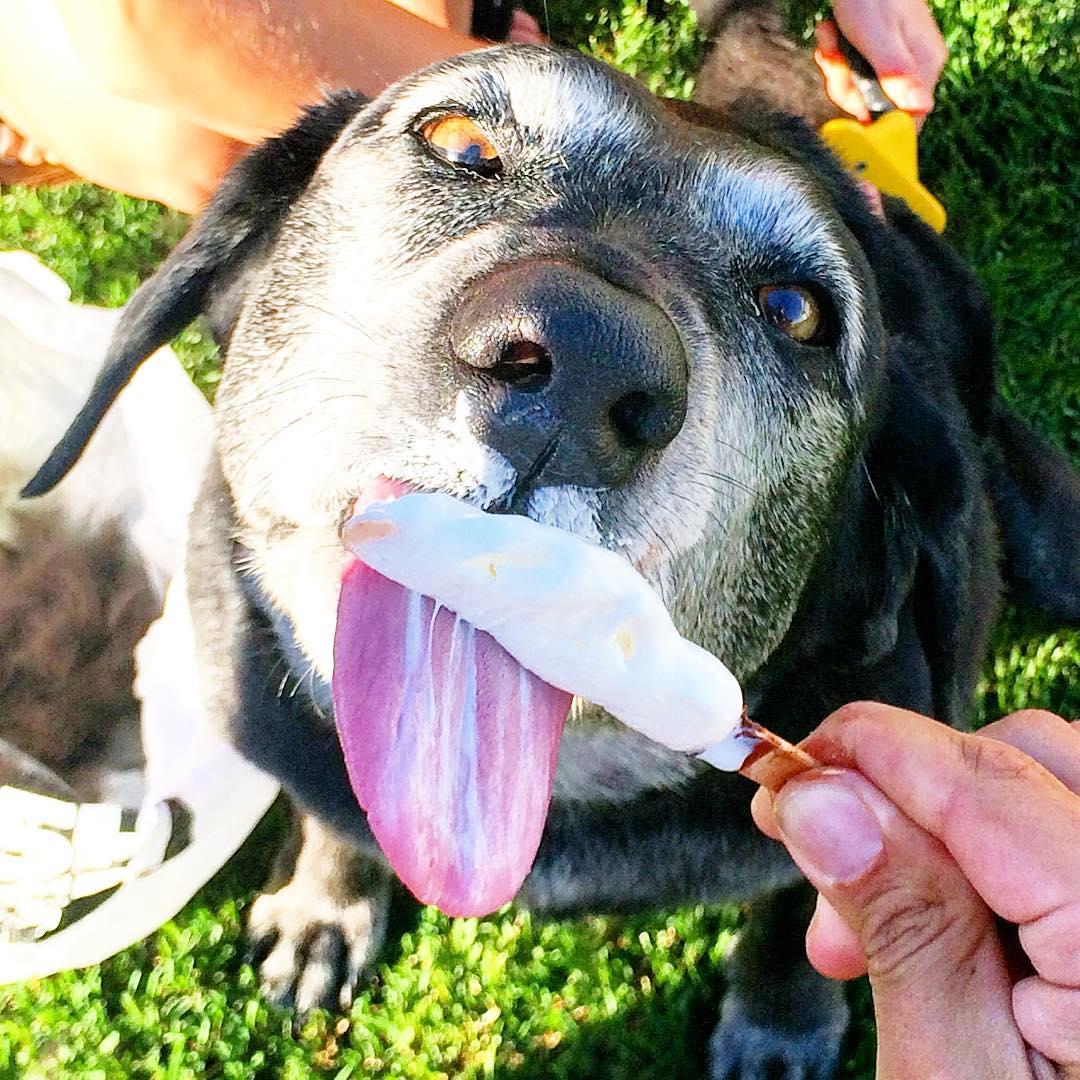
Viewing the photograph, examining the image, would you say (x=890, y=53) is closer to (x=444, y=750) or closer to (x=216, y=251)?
(x=216, y=251)

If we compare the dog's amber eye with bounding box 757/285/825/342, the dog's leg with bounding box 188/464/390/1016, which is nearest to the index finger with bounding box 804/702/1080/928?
the dog's amber eye with bounding box 757/285/825/342

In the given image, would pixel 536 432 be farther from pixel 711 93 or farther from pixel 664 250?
pixel 711 93

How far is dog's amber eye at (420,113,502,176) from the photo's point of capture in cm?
177

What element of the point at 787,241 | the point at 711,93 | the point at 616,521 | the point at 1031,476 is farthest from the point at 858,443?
the point at 711,93

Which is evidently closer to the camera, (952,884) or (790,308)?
(952,884)

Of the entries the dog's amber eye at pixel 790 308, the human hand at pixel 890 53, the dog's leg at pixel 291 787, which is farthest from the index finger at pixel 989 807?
the human hand at pixel 890 53

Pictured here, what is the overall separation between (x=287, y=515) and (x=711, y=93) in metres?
2.45

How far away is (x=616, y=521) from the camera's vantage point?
51.5 inches

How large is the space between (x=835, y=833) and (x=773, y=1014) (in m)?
1.62

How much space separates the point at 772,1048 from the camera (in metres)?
2.70

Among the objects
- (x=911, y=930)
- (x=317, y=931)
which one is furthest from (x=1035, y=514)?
(x=317, y=931)

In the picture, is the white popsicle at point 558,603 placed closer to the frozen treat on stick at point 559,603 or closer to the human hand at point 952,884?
the frozen treat on stick at point 559,603

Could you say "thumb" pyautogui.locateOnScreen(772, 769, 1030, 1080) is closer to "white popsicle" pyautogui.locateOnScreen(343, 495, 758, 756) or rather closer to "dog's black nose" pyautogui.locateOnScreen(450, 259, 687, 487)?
"white popsicle" pyautogui.locateOnScreen(343, 495, 758, 756)

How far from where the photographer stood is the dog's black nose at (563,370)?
3.96 ft
